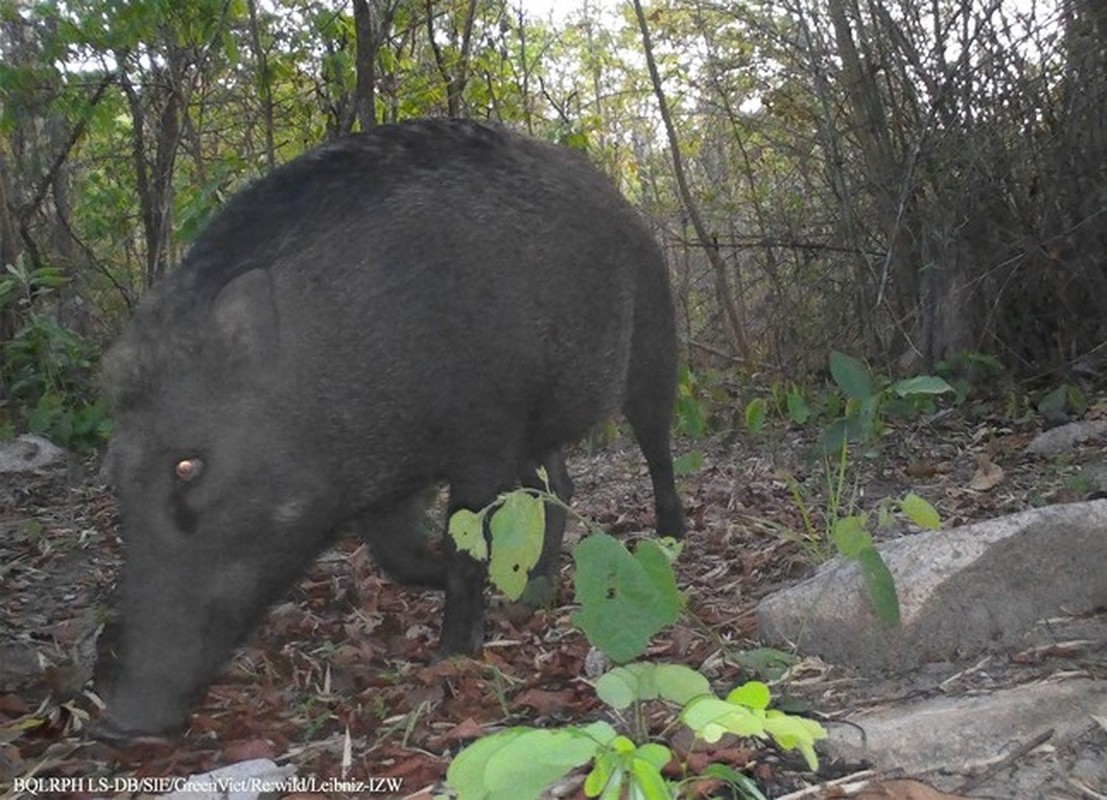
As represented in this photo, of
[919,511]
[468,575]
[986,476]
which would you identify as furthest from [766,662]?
[986,476]

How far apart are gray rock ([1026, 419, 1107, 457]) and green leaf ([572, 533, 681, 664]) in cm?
366

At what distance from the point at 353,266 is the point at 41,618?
1.68 meters

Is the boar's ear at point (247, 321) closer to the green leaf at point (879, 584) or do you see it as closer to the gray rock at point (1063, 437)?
the green leaf at point (879, 584)

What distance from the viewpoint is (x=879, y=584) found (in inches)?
108

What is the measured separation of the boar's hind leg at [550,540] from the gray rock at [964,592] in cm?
98

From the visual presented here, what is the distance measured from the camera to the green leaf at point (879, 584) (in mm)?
2721

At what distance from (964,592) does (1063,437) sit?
2.76 m

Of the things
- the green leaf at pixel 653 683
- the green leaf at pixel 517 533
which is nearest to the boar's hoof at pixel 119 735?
the green leaf at pixel 517 533

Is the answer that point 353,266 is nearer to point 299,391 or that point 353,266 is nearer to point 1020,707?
point 299,391

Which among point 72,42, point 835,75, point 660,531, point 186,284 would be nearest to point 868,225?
point 835,75

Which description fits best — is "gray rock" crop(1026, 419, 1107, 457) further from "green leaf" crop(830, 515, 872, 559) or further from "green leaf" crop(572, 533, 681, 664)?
"green leaf" crop(572, 533, 681, 664)

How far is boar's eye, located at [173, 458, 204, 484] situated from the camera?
3.15m

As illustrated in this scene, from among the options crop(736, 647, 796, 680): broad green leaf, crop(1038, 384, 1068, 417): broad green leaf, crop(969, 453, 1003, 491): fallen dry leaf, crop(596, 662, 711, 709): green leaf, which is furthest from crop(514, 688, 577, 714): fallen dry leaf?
crop(1038, 384, 1068, 417): broad green leaf

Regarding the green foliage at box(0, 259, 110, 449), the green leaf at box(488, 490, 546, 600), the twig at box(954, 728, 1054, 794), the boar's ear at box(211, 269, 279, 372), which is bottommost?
the twig at box(954, 728, 1054, 794)
